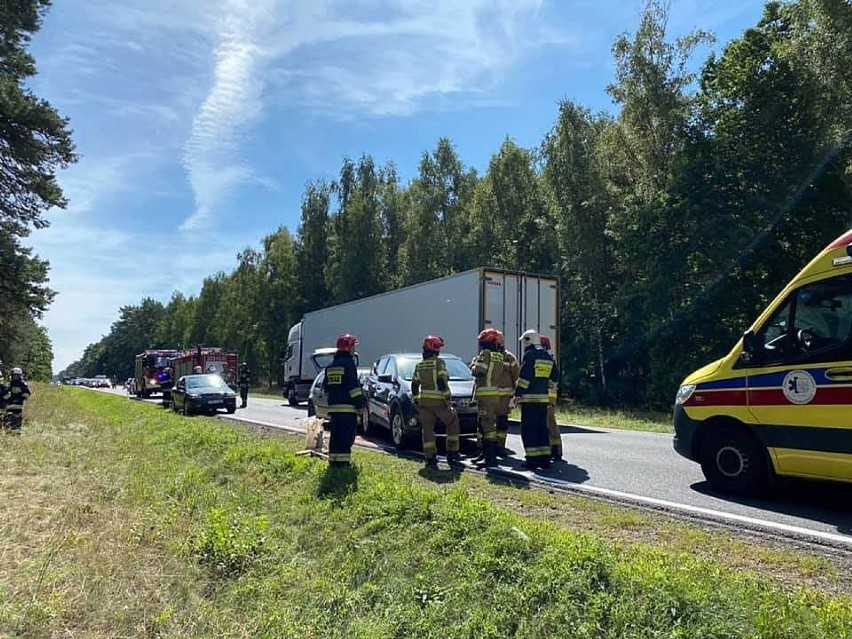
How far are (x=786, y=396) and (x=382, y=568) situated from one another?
4.22 meters

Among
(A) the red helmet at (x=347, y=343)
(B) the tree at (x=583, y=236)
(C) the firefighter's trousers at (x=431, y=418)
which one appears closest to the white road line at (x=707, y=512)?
(C) the firefighter's trousers at (x=431, y=418)

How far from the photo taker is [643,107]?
26.3 meters

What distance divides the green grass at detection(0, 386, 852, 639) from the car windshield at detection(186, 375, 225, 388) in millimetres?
13429

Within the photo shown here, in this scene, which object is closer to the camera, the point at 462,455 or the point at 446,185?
the point at 462,455

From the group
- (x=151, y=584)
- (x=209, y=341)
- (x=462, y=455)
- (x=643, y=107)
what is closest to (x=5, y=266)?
(x=462, y=455)

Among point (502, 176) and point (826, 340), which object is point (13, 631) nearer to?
point (826, 340)

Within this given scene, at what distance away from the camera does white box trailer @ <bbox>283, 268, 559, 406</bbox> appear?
50.6 ft

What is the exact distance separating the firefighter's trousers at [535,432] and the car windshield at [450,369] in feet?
Answer: 9.78

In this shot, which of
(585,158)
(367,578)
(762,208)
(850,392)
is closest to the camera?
(367,578)

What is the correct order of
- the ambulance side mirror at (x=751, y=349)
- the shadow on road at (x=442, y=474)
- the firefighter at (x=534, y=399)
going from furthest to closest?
the firefighter at (x=534, y=399), the shadow on road at (x=442, y=474), the ambulance side mirror at (x=751, y=349)

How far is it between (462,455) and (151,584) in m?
5.72

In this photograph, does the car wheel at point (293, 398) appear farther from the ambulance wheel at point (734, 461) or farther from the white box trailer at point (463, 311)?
the ambulance wheel at point (734, 461)

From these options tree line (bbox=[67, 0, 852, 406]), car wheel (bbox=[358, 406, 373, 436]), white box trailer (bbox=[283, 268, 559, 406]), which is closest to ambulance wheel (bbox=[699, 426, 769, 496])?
car wheel (bbox=[358, 406, 373, 436])

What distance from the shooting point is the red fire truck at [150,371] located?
36844 mm
